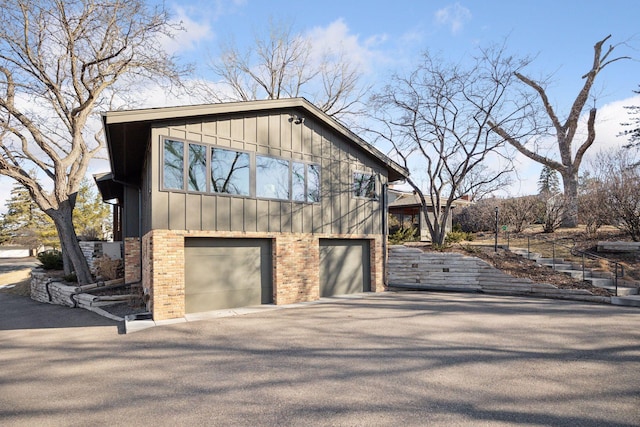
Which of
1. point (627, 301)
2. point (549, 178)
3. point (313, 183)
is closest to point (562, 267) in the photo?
point (627, 301)

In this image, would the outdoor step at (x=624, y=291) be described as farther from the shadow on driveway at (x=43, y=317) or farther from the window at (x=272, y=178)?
the shadow on driveway at (x=43, y=317)

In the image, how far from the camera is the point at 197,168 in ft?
31.8

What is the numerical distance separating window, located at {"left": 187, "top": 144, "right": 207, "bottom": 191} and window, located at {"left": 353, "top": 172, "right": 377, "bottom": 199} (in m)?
5.48

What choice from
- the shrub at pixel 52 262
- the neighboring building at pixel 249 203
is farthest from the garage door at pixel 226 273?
the shrub at pixel 52 262

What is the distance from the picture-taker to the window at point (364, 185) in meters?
13.5

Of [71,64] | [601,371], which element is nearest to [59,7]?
[71,64]

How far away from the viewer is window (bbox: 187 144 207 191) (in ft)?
31.4

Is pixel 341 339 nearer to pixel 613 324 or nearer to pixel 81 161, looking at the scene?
pixel 613 324

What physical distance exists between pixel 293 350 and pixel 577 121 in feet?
69.5

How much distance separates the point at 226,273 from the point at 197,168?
113 inches

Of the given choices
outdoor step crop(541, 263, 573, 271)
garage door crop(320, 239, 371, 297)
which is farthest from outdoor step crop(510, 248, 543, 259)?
garage door crop(320, 239, 371, 297)

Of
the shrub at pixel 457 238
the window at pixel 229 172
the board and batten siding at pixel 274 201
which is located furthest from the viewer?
the shrub at pixel 457 238

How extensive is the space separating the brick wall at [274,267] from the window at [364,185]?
58.5 inches

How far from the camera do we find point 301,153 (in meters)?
11.9
